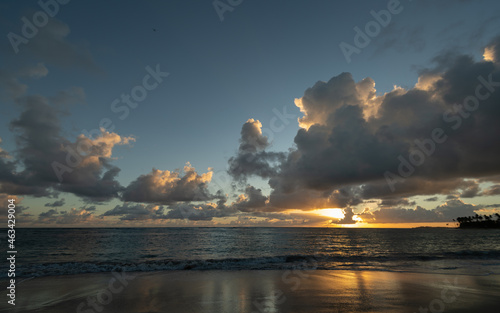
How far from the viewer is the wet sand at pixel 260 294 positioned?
10.8m

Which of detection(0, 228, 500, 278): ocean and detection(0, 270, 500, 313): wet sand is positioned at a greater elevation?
detection(0, 270, 500, 313): wet sand

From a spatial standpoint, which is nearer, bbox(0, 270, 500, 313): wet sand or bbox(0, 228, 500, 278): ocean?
bbox(0, 270, 500, 313): wet sand

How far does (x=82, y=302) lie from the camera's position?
12.1 m

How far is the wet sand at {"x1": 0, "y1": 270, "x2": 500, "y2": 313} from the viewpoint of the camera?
35.3ft

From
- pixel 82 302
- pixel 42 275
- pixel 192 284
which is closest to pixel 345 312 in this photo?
pixel 192 284

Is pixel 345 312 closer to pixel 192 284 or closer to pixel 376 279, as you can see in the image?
pixel 376 279

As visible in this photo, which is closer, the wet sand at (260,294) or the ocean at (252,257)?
the wet sand at (260,294)

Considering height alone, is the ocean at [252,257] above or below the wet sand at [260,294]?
below

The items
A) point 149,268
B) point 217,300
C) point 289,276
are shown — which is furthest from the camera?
point 149,268

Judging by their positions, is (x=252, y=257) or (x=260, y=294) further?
(x=252, y=257)

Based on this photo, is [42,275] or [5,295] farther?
[42,275]

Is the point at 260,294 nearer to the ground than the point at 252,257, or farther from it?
farther from it

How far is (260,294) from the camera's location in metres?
12.9

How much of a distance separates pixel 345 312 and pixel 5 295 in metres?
18.2
